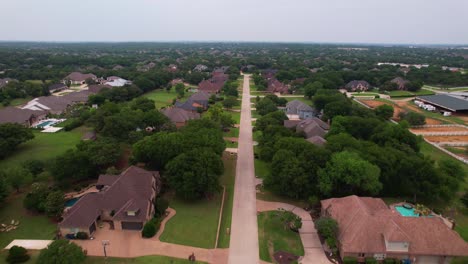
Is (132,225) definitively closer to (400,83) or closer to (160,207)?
(160,207)

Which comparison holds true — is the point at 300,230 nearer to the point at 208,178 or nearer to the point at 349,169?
the point at 349,169

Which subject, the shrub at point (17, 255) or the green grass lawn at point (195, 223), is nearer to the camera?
the shrub at point (17, 255)

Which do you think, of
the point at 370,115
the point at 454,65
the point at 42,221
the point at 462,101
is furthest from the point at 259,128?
the point at 454,65

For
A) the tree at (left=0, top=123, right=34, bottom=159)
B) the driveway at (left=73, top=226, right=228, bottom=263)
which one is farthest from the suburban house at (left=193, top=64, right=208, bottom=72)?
the driveway at (left=73, top=226, right=228, bottom=263)

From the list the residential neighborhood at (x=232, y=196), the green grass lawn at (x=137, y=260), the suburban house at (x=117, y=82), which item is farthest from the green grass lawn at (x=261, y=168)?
the suburban house at (x=117, y=82)

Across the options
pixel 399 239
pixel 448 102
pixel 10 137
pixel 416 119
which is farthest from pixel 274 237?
pixel 448 102

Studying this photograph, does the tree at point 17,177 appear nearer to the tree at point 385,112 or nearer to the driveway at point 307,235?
the driveway at point 307,235

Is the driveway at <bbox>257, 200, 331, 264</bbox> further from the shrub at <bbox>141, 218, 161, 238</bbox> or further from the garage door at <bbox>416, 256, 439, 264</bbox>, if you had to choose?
the shrub at <bbox>141, 218, 161, 238</bbox>
